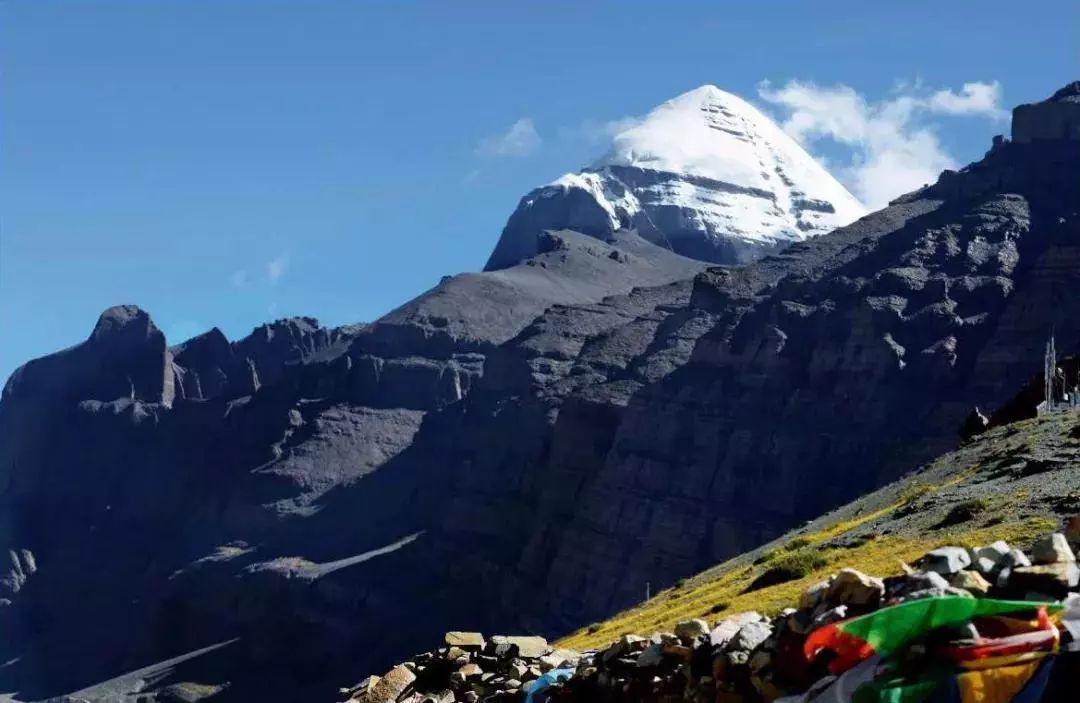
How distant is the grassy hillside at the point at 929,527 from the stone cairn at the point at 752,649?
523 cm

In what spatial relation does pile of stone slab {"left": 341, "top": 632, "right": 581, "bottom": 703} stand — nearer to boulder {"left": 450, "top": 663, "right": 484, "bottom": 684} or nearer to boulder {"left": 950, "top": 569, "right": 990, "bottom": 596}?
boulder {"left": 450, "top": 663, "right": 484, "bottom": 684}

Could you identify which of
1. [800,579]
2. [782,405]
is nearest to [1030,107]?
[782,405]

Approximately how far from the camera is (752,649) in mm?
20875

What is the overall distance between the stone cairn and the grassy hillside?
523 centimetres

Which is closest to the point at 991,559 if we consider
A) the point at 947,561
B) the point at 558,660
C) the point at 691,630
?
the point at 947,561

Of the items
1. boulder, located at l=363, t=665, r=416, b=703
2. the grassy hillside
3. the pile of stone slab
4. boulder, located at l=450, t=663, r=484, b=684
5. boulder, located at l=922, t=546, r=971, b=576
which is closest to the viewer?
boulder, located at l=922, t=546, r=971, b=576

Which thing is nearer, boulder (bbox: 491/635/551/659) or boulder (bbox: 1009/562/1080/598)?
boulder (bbox: 1009/562/1080/598)

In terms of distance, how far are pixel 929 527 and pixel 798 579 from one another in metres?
3.20

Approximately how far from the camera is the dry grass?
30.8 metres

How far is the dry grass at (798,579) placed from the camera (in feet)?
101

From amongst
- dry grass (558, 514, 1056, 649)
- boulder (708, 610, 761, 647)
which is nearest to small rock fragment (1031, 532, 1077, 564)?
boulder (708, 610, 761, 647)

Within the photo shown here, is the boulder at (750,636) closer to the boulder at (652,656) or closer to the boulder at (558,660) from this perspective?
the boulder at (652,656)

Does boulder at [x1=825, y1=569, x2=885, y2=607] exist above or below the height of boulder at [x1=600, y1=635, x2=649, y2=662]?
above

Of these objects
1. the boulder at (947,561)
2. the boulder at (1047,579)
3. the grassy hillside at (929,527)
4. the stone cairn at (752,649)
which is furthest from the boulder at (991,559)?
the grassy hillside at (929,527)
